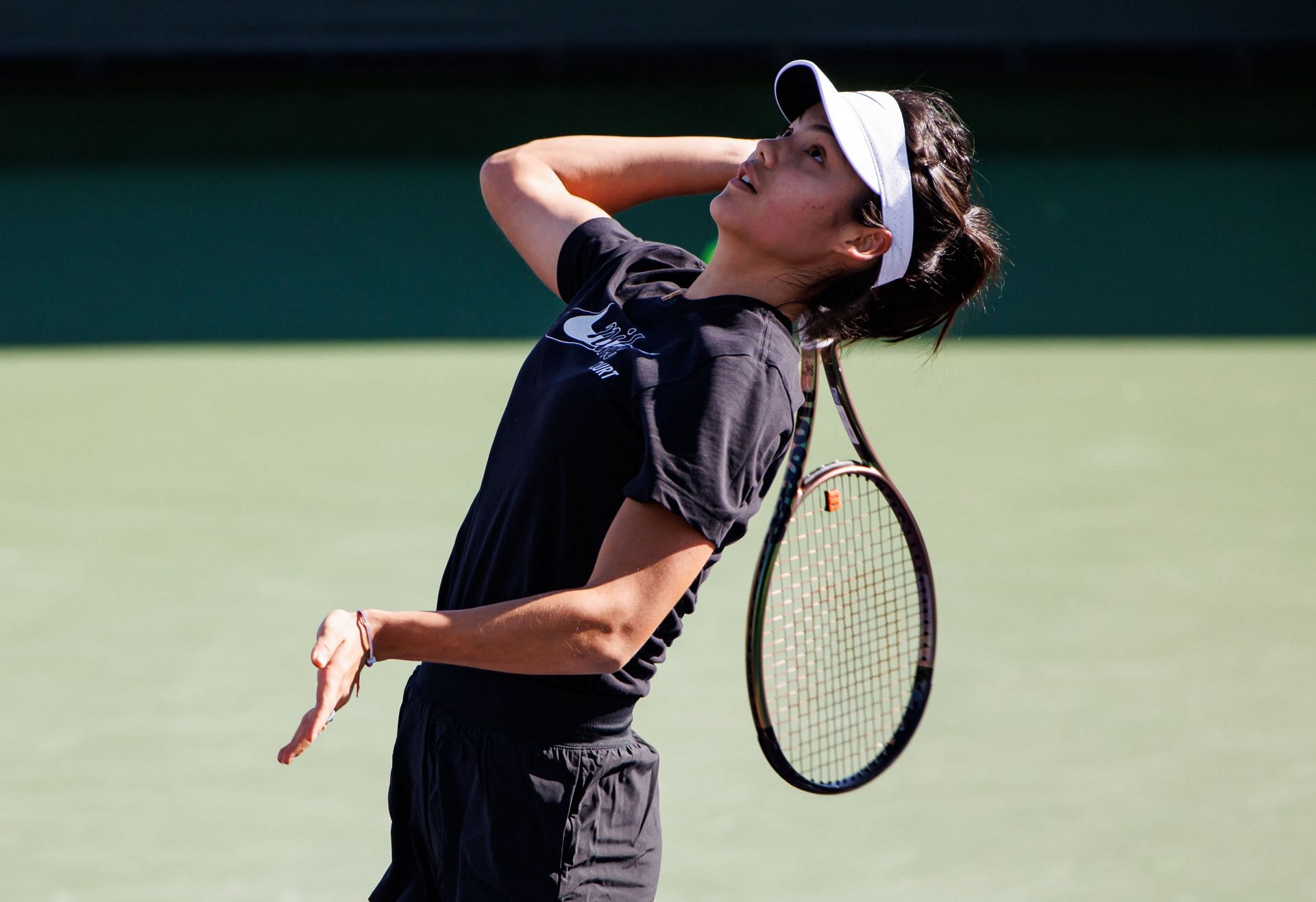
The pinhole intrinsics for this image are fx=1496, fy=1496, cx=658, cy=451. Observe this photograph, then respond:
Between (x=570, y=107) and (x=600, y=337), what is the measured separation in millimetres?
7922

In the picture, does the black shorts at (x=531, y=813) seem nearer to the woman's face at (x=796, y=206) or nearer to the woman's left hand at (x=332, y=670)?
the woman's left hand at (x=332, y=670)

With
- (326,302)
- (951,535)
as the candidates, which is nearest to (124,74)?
(326,302)

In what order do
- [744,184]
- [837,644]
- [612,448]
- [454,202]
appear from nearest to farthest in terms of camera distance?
[612,448]
[744,184]
[837,644]
[454,202]

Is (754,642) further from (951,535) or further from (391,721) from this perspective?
(951,535)

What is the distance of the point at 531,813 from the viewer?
185 centimetres

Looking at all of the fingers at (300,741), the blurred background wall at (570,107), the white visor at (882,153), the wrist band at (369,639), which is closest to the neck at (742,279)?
the white visor at (882,153)

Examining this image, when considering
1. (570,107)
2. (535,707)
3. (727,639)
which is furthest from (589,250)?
(570,107)

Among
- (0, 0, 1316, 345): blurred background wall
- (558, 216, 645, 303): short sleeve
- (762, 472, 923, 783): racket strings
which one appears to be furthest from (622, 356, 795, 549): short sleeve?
(0, 0, 1316, 345): blurred background wall

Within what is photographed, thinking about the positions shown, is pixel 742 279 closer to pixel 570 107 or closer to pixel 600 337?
pixel 600 337

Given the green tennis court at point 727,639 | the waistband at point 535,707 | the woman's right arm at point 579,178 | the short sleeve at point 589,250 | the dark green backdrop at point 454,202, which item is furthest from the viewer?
the dark green backdrop at point 454,202

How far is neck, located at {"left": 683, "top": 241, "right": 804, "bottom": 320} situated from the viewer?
1793 mm

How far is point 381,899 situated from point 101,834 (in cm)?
123

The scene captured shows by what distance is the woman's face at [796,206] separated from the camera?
1792 mm

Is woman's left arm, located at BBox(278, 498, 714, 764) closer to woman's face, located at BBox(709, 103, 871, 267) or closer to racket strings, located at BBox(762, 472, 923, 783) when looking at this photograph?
woman's face, located at BBox(709, 103, 871, 267)
